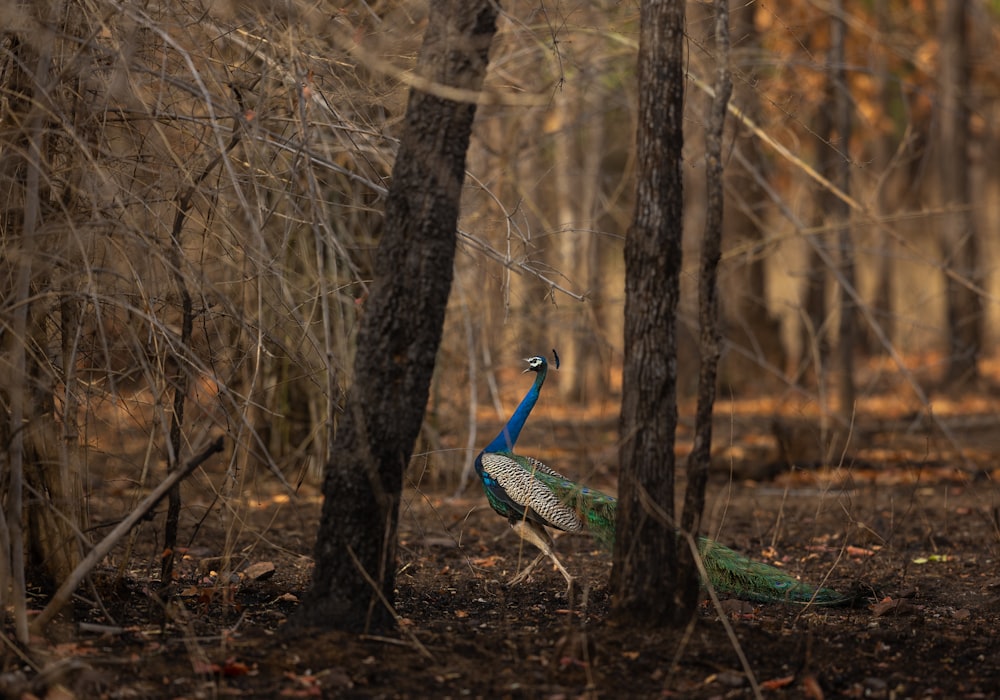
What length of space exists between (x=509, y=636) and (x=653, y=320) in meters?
1.38

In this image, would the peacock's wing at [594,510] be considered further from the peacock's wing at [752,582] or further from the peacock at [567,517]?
the peacock's wing at [752,582]

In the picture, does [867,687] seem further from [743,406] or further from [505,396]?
[743,406]

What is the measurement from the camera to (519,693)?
4102 mm

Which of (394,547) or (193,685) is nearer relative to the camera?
(193,685)

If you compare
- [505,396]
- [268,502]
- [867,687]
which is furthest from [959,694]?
[505,396]

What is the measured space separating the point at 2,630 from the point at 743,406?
12.2 metres

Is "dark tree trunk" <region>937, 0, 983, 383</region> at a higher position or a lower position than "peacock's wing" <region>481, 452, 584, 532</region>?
higher

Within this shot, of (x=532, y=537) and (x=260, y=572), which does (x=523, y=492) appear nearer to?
(x=532, y=537)

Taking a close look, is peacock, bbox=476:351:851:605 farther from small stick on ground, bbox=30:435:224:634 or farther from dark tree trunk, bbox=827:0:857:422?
dark tree trunk, bbox=827:0:857:422

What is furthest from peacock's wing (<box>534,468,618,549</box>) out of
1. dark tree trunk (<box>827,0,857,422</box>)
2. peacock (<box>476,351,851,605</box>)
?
dark tree trunk (<box>827,0,857,422</box>)

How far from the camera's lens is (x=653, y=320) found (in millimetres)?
4457

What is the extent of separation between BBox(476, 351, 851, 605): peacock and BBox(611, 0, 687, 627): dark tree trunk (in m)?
0.91

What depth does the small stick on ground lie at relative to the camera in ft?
13.8

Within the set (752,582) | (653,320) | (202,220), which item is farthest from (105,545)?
(752,582)
